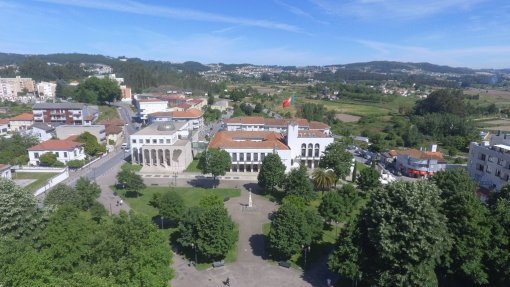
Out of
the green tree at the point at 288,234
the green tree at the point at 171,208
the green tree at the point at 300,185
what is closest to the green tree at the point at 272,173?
the green tree at the point at 300,185

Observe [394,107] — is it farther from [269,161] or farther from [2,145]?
[2,145]

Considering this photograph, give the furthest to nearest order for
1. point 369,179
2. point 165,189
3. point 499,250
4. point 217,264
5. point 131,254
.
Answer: point 165,189, point 369,179, point 217,264, point 499,250, point 131,254

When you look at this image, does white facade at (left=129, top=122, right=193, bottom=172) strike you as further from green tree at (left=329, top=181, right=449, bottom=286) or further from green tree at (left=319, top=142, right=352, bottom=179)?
green tree at (left=329, top=181, right=449, bottom=286)

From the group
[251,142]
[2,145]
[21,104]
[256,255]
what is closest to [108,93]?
[21,104]

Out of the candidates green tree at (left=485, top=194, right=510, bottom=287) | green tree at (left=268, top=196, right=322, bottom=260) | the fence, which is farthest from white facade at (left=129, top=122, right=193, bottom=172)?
green tree at (left=485, top=194, right=510, bottom=287)

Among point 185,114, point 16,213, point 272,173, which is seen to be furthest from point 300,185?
point 185,114

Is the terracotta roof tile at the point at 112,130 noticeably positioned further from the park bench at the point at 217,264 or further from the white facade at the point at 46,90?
the white facade at the point at 46,90

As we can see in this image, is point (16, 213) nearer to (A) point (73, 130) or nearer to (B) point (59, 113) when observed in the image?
(A) point (73, 130)
